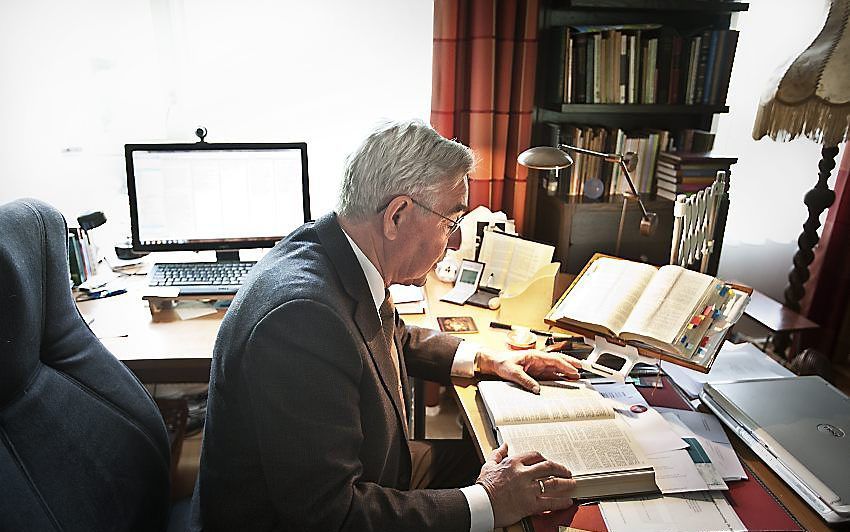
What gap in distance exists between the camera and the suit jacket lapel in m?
1.12

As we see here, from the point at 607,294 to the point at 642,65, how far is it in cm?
107

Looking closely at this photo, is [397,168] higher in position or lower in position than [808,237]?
higher

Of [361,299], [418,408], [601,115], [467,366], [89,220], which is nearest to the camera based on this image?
[361,299]

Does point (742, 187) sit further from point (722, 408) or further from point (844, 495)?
point (844, 495)

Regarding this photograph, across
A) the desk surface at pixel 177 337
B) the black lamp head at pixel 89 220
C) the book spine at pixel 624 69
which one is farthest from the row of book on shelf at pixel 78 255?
the book spine at pixel 624 69

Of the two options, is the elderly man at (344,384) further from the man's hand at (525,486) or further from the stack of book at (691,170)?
the stack of book at (691,170)

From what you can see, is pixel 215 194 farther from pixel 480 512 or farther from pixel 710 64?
pixel 710 64

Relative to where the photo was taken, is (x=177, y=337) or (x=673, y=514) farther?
(x=177, y=337)

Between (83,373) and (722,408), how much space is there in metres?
1.24

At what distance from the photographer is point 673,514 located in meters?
0.99

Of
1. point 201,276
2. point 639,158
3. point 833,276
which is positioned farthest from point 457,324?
point 833,276

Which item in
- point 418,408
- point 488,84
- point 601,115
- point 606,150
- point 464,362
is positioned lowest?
point 418,408

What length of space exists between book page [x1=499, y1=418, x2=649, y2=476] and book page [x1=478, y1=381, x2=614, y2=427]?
19mm

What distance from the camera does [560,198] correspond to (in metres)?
2.21
